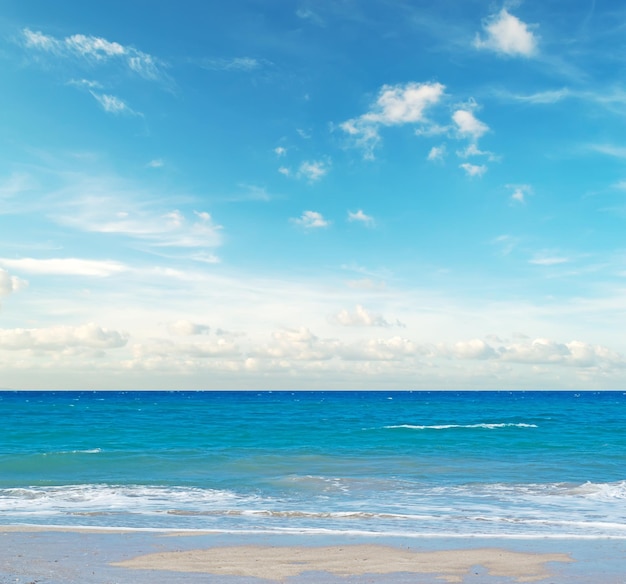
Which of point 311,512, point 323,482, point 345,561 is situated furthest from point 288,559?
point 323,482

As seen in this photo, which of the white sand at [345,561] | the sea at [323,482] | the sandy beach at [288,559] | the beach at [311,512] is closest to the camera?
the sandy beach at [288,559]

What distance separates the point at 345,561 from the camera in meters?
13.0

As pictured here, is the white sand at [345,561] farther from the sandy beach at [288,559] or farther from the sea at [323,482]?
the sea at [323,482]

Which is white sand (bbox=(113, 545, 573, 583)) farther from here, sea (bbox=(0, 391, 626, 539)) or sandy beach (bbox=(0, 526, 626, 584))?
sea (bbox=(0, 391, 626, 539))

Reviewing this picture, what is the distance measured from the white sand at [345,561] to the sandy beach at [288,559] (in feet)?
0.06

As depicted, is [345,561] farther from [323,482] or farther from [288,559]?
[323,482]

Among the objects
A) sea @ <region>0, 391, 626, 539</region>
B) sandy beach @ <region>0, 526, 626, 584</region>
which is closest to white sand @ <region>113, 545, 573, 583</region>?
sandy beach @ <region>0, 526, 626, 584</region>

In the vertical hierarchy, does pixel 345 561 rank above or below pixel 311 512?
above

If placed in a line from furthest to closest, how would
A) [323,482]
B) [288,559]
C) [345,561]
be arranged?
[323,482]
[288,559]
[345,561]

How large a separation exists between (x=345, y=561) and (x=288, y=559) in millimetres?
1202

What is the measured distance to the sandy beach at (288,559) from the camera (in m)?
11.7

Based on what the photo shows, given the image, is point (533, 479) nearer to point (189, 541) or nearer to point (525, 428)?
point (189, 541)

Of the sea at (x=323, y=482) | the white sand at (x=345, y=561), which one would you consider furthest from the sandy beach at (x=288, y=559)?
the sea at (x=323, y=482)

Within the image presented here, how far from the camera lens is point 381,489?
23.7m
